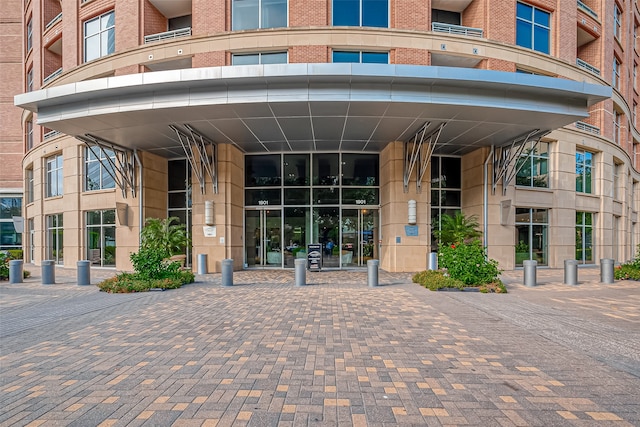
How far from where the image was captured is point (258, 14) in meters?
16.0

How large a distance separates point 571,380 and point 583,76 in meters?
21.1

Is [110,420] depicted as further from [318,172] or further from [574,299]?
[318,172]

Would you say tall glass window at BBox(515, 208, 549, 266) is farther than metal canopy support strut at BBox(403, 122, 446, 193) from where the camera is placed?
Yes

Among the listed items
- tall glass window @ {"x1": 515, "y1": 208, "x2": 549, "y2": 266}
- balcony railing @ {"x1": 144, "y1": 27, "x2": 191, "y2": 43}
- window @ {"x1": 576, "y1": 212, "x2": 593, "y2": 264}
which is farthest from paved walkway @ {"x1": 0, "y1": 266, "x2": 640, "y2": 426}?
window @ {"x1": 576, "y1": 212, "x2": 593, "y2": 264}

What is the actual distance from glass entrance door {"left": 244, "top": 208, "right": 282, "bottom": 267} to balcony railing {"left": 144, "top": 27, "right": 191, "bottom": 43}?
9.38 m

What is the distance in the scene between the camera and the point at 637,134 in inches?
1150

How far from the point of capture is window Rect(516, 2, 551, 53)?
17562mm

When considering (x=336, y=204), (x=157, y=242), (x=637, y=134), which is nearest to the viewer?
(x=157, y=242)

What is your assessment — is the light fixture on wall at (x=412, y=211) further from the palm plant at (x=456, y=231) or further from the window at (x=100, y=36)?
the window at (x=100, y=36)

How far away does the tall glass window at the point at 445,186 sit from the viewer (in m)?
18.1

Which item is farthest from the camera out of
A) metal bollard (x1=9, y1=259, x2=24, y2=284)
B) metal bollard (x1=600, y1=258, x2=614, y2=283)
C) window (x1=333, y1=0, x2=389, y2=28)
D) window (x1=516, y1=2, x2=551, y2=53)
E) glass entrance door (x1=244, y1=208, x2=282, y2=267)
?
glass entrance door (x1=244, y1=208, x2=282, y2=267)

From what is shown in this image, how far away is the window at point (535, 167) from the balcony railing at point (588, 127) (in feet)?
10.2

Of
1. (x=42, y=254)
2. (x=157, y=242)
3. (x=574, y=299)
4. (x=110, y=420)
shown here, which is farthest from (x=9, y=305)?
(x=42, y=254)

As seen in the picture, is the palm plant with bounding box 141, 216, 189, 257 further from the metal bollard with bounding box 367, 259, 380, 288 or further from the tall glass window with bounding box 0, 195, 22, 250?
the tall glass window with bounding box 0, 195, 22, 250
